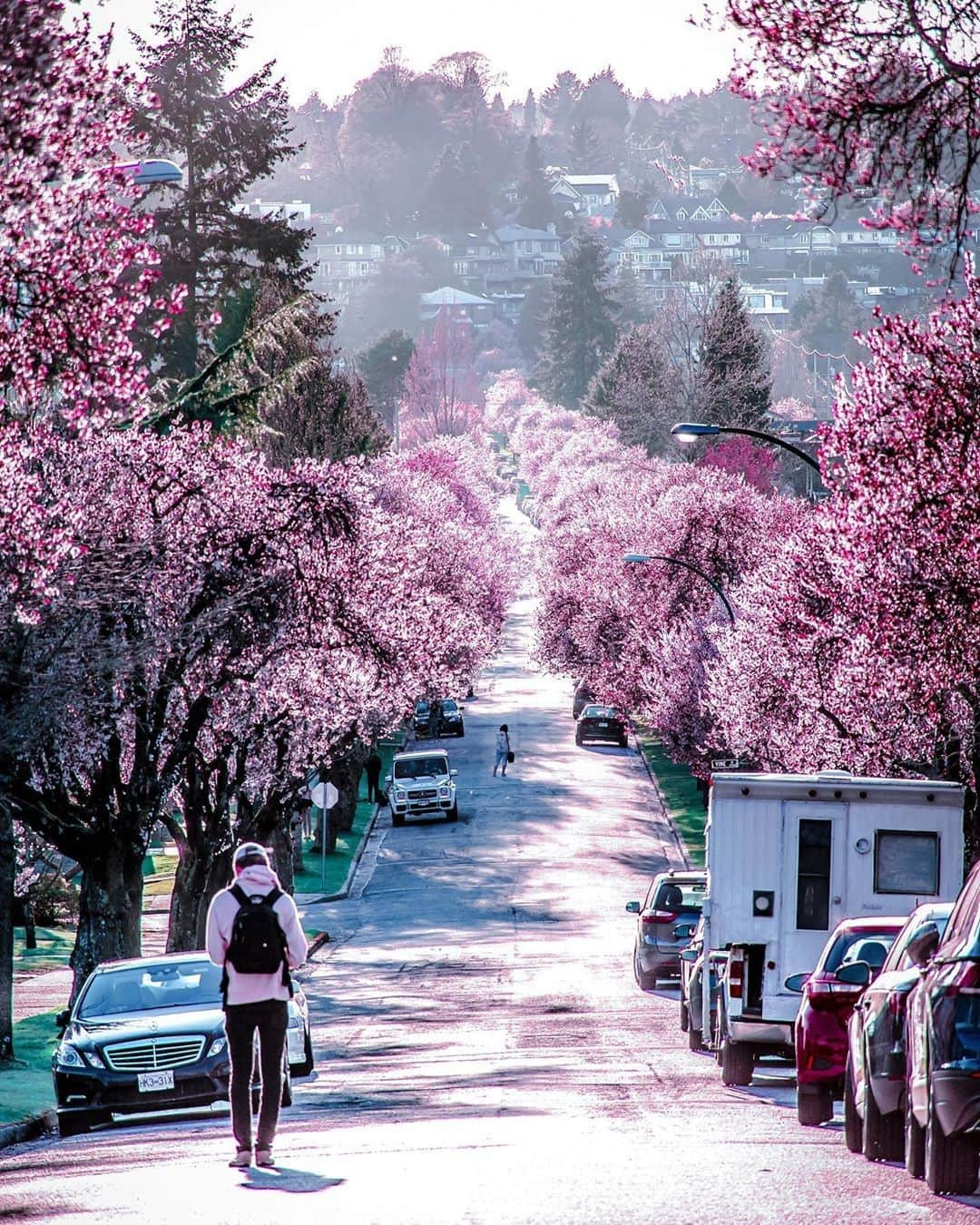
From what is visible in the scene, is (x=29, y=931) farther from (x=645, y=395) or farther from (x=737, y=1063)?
(x=645, y=395)

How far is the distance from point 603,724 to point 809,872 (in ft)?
184

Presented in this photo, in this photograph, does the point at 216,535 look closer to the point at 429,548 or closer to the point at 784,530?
the point at 784,530

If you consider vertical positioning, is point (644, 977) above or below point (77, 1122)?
below

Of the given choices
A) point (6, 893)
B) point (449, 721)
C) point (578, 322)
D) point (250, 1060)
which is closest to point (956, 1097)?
point (250, 1060)

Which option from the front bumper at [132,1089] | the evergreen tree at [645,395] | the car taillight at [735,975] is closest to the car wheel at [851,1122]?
the car taillight at [735,975]

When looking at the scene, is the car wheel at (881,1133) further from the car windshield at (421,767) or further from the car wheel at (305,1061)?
the car windshield at (421,767)

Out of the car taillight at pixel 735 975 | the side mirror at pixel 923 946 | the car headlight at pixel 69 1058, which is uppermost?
the side mirror at pixel 923 946

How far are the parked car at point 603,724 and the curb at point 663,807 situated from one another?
1214mm

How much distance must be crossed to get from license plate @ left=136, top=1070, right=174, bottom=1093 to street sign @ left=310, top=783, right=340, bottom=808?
2788cm

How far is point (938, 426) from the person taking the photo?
21.5 metres

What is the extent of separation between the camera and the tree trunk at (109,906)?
27.2 metres

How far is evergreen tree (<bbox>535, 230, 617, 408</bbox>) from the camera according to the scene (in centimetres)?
17362

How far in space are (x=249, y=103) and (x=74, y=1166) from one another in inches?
1963

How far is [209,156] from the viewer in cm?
5894
